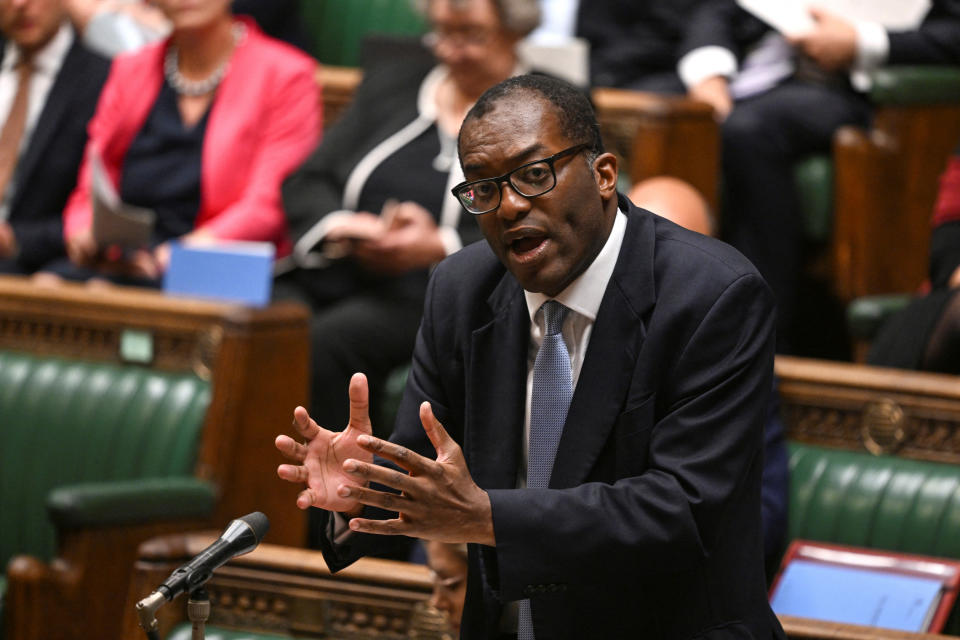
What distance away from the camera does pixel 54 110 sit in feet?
10.2

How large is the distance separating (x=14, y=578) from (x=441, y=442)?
4.19 ft

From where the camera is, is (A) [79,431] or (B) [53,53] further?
(B) [53,53]

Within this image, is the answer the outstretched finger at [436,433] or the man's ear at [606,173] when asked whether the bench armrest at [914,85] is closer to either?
the man's ear at [606,173]

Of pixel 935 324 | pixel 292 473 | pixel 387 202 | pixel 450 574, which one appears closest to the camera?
pixel 292 473

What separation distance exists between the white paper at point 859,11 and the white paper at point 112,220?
1.30 metres

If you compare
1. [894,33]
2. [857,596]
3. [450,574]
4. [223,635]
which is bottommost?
[223,635]

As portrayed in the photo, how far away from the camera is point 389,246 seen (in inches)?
102

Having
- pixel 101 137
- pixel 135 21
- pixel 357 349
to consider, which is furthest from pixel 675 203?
pixel 135 21

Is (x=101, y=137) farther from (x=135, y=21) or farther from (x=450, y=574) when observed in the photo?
(x=450, y=574)

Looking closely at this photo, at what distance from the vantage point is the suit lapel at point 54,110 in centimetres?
309

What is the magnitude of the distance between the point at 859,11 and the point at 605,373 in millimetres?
1967

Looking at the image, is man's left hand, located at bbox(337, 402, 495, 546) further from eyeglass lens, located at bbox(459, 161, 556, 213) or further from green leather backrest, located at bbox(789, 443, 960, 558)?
green leather backrest, located at bbox(789, 443, 960, 558)

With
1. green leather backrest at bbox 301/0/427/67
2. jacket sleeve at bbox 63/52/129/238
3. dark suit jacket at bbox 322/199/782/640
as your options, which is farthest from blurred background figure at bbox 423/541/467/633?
green leather backrest at bbox 301/0/427/67

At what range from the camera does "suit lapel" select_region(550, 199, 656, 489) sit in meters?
1.26
